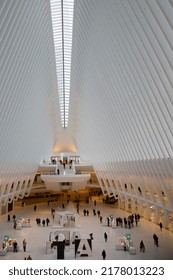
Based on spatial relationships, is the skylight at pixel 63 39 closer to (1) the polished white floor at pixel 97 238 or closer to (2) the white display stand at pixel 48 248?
(1) the polished white floor at pixel 97 238

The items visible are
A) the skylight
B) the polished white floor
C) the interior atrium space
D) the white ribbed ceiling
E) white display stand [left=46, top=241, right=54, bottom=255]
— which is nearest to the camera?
the white ribbed ceiling

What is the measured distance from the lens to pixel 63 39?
78.2 feet

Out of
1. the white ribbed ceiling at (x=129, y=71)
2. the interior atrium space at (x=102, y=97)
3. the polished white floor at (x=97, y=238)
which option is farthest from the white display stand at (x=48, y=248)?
the white ribbed ceiling at (x=129, y=71)

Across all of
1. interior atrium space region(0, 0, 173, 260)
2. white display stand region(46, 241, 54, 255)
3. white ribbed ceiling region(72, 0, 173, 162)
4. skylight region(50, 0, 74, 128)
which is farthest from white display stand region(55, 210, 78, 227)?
skylight region(50, 0, 74, 128)

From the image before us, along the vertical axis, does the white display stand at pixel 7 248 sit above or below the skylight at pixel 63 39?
below

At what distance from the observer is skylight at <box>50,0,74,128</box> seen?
19.8m

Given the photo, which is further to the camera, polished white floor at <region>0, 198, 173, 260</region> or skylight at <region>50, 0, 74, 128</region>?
skylight at <region>50, 0, 74, 128</region>

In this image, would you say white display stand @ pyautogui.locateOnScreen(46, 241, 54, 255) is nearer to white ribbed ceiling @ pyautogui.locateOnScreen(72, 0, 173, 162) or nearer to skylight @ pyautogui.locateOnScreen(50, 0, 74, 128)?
white ribbed ceiling @ pyautogui.locateOnScreen(72, 0, 173, 162)

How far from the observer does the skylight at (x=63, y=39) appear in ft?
64.8

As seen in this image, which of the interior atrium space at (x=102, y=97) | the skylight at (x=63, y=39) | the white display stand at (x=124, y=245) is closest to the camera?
the interior atrium space at (x=102, y=97)

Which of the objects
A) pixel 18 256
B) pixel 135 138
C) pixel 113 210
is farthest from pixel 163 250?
pixel 113 210

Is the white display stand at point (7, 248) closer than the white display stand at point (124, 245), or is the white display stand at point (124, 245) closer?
the white display stand at point (7, 248)
